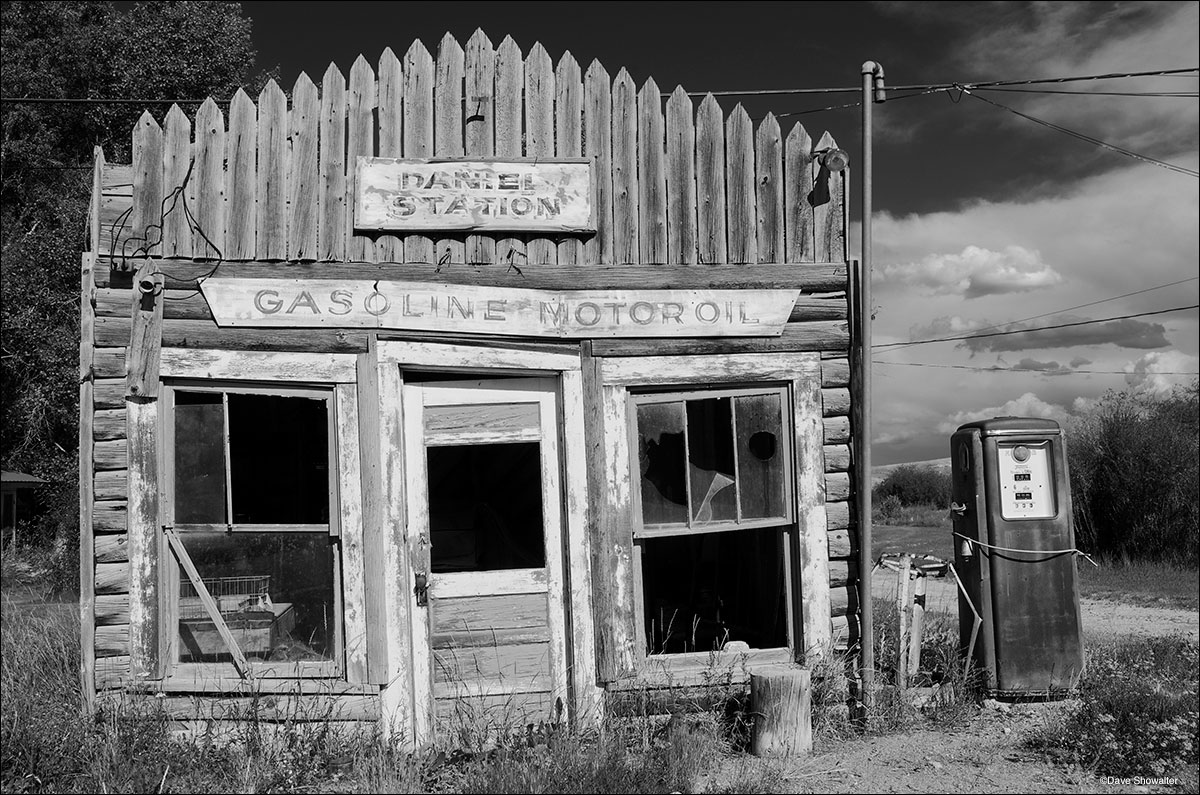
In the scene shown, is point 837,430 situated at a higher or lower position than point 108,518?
→ higher

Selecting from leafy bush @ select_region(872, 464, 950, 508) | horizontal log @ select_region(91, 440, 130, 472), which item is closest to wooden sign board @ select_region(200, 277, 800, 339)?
horizontal log @ select_region(91, 440, 130, 472)

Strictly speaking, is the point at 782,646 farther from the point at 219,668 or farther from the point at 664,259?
the point at 219,668

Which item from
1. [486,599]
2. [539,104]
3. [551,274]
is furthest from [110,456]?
[539,104]

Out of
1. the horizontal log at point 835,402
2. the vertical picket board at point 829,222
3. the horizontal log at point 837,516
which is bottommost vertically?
the horizontal log at point 837,516

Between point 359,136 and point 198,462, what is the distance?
7.70ft

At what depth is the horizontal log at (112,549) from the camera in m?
5.82

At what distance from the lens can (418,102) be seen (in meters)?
6.44

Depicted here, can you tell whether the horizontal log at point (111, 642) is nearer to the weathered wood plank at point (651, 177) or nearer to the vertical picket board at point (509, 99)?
the vertical picket board at point (509, 99)

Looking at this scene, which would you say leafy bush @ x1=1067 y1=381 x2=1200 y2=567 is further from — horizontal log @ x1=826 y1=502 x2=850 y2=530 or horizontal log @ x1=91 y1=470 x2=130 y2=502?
horizontal log @ x1=91 y1=470 x2=130 y2=502

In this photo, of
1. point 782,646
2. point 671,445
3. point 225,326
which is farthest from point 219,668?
point 782,646

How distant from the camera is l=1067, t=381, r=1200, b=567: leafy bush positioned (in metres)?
17.0

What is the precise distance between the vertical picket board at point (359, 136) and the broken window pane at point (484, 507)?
6.08 ft

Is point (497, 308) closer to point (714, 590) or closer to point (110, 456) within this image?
point (110, 456)

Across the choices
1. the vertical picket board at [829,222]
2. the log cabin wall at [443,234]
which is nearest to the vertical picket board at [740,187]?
the log cabin wall at [443,234]
